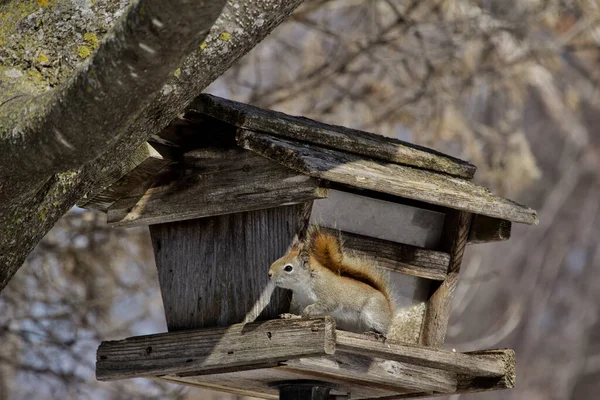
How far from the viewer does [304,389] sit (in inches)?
118

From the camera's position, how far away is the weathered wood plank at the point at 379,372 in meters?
2.69

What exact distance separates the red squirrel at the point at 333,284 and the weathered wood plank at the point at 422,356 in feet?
0.38

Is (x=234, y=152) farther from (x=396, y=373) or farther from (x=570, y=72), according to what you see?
(x=570, y=72)

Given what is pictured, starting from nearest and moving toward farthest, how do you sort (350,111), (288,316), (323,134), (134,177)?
(288,316) < (323,134) < (134,177) < (350,111)

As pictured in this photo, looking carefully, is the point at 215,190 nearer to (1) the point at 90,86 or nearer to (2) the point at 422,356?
(2) the point at 422,356

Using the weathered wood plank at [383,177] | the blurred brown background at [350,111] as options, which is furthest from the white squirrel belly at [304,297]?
the blurred brown background at [350,111]

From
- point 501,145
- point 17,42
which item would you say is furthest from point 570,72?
point 17,42

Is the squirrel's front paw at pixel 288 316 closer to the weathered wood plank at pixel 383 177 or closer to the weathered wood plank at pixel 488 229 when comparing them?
the weathered wood plank at pixel 383 177


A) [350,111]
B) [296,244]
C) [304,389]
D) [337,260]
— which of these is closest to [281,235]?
[296,244]

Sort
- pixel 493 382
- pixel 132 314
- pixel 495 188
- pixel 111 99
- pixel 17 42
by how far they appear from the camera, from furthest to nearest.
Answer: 1. pixel 132 314
2. pixel 495 188
3. pixel 493 382
4. pixel 17 42
5. pixel 111 99

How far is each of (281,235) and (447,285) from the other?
0.63m

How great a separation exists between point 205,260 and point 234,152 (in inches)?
13.8

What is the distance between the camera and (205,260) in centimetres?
296

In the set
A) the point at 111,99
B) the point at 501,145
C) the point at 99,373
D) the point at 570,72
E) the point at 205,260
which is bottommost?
the point at 99,373
